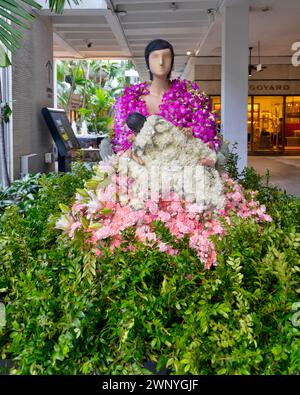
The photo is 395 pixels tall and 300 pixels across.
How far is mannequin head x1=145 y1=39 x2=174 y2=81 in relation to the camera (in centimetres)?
328

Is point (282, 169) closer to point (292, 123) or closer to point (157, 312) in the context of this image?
point (292, 123)

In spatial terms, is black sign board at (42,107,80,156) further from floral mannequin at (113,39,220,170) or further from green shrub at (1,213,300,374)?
green shrub at (1,213,300,374)

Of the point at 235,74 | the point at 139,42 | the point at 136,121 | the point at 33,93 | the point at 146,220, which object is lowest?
the point at 146,220

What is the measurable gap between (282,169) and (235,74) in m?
5.29

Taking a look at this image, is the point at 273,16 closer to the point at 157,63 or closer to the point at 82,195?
the point at 157,63

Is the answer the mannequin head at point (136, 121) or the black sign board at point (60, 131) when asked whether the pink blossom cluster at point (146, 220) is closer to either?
the mannequin head at point (136, 121)

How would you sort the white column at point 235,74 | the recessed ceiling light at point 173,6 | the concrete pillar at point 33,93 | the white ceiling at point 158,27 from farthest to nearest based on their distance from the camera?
the white ceiling at point 158,27 → the recessed ceiling light at point 173,6 → the white column at point 235,74 → the concrete pillar at point 33,93

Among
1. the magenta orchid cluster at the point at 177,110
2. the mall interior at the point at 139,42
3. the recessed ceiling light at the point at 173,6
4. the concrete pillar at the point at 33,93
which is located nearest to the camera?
the magenta orchid cluster at the point at 177,110

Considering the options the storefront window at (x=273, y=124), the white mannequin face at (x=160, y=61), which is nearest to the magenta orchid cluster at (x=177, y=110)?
the white mannequin face at (x=160, y=61)

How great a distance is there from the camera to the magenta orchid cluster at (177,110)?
3.24 m

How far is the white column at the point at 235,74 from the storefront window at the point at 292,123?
9.06 m

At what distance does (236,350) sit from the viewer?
6.01 feet

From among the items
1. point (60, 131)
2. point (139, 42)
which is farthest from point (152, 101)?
point (139, 42)

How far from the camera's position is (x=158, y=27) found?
1039 cm
